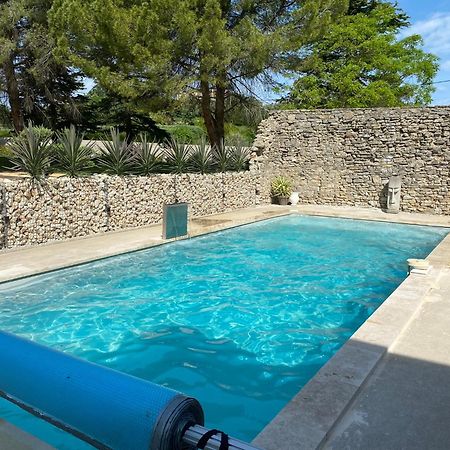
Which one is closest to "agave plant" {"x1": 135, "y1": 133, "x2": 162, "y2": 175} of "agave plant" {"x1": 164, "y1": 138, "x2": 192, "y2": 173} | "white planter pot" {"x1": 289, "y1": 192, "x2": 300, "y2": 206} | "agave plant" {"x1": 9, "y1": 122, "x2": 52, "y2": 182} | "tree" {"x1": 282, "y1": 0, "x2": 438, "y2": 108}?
"agave plant" {"x1": 164, "y1": 138, "x2": 192, "y2": 173}

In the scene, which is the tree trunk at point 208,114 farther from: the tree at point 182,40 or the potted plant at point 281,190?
the potted plant at point 281,190

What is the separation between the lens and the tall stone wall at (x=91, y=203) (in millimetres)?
8461

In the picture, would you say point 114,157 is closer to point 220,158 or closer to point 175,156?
point 175,156

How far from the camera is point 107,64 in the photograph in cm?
1633

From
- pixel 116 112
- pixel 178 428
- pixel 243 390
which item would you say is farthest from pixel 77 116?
pixel 178 428

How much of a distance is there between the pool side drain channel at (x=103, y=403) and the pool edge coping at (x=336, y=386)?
106 cm

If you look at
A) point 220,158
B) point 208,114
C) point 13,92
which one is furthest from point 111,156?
point 13,92

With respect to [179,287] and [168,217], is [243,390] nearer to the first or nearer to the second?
[179,287]

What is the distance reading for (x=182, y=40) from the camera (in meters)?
14.9

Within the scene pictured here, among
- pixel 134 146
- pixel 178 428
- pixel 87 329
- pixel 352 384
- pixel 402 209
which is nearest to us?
pixel 178 428

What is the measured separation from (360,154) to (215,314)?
39.6ft

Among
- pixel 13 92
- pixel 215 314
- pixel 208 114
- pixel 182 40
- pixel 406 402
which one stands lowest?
pixel 215 314

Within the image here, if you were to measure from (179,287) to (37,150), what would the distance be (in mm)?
4258

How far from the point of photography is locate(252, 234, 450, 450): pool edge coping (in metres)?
2.73
